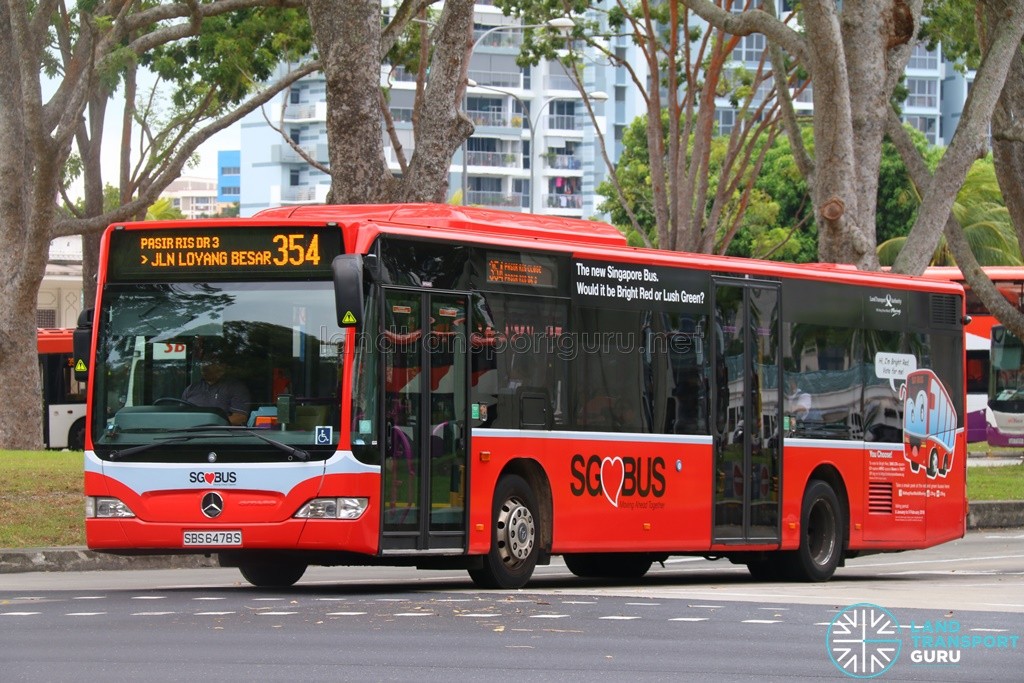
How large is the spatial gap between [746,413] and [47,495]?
8.46m

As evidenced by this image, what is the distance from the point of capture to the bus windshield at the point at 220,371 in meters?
13.5

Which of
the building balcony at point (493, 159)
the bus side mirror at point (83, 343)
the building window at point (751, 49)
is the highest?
the building window at point (751, 49)

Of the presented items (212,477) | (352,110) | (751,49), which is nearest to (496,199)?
(751,49)

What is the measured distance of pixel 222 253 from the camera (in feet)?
45.2

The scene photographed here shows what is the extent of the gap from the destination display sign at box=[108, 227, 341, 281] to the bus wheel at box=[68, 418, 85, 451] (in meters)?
27.3

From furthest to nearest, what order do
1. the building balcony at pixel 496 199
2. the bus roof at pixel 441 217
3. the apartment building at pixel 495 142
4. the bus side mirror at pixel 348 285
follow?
the building balcony at pixel 496 199 < the apartment building at pixel 495 142 < the bus roof at pixel 441 217 < the bus side mirror at pixel 348 285

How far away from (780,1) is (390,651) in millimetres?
94013

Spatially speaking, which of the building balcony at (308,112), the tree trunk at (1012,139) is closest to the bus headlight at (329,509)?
the tree trunk at (1012,139)

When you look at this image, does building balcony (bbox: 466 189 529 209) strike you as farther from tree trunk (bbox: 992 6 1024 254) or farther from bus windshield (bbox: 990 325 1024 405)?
tree trunk (bbox: 992 6 1024 254)

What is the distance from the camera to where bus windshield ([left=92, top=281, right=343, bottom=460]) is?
13.5 meters

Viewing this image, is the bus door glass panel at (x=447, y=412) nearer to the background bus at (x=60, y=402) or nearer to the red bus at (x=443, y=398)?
the red bus at (x=443, y=398)

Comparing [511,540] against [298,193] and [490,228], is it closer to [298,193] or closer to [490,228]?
[490,228]

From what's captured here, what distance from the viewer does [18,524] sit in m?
18.8

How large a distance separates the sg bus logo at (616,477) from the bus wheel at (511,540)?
0.60 metres
